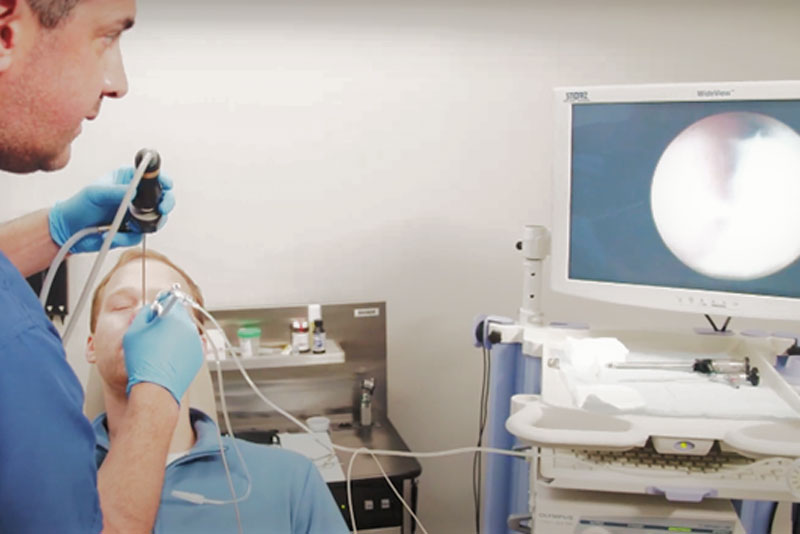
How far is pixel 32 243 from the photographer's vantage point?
1583mm

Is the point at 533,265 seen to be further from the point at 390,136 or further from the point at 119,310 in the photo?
the point at 119,310

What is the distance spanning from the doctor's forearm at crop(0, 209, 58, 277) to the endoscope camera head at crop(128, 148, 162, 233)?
1.01 ft

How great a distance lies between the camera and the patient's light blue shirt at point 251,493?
160cm

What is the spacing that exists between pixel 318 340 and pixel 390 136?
0.66 m

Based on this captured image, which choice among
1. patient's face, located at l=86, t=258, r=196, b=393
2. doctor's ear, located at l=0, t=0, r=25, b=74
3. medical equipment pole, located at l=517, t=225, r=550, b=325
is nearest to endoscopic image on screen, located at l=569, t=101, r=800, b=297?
medical equipment pole, located at l=517, t=225, r=550, b=325

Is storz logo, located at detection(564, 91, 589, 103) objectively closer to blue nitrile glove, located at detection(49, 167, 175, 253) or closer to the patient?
blue nitrile glove, located at detection(49, 167, 175, 253)

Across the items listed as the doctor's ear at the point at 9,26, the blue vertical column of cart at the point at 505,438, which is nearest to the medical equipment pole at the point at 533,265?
the blue vertical column of cart at the point at 505,438

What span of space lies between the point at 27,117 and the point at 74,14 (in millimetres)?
153

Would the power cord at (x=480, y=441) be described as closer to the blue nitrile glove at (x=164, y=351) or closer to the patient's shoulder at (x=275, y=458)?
the patient's shoulder at (x=275, y=458)

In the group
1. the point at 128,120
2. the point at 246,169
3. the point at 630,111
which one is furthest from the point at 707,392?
the point at 128,120

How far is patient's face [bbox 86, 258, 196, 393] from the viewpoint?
1.67 m

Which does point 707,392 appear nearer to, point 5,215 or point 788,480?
point 788,480

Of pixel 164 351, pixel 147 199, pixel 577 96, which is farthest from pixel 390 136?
pixel 164 351

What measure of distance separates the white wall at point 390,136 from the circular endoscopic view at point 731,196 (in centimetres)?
85
